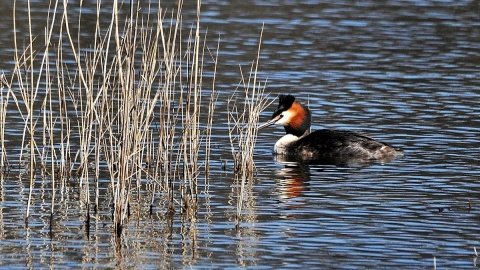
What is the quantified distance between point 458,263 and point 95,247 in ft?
9.74

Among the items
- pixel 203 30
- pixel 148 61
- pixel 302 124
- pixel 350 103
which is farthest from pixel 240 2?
pixel 148 61

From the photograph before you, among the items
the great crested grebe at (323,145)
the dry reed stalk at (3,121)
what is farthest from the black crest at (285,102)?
the dry reed stalk at (3,121)

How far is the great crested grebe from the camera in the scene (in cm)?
1459

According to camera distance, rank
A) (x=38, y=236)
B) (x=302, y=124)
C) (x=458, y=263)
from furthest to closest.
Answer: (x=302, y=124), (x=38, y=236), (x=458, y=263)

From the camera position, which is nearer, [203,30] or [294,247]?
[294,247]

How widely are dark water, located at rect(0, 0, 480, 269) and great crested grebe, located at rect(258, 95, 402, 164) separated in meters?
0.28

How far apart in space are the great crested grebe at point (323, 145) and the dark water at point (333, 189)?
28 cm

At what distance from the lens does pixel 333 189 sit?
41.1ft

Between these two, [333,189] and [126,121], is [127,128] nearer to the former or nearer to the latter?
[126,121]

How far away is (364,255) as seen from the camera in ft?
31.3

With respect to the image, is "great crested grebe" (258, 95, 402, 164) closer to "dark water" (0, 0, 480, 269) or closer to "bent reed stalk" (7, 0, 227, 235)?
"dark water" (0, 0, 480, 269)

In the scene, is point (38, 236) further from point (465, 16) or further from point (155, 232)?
point (465, 16)

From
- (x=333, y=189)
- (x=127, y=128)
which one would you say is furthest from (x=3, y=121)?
(x=333, y=189)

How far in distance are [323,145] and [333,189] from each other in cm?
245
